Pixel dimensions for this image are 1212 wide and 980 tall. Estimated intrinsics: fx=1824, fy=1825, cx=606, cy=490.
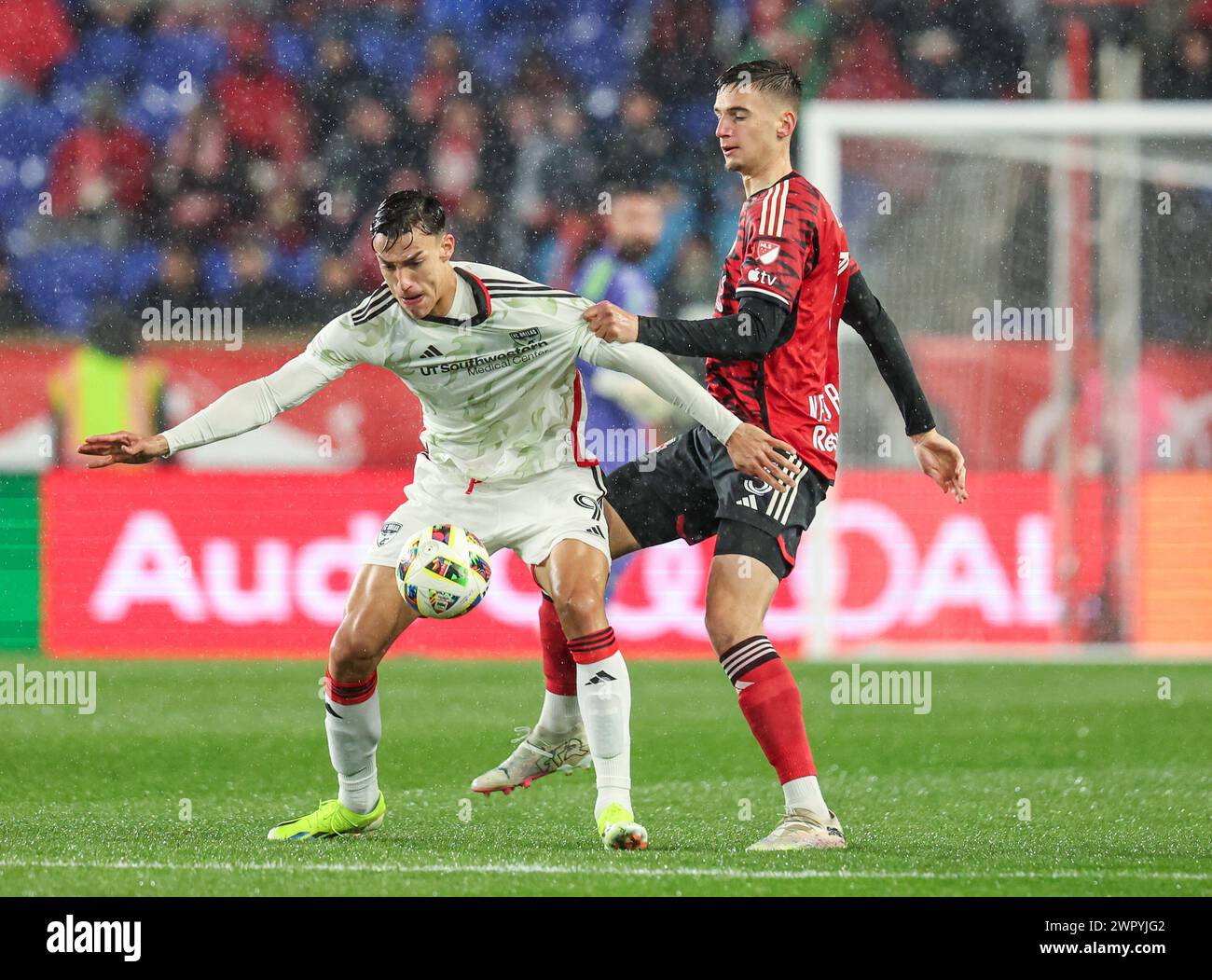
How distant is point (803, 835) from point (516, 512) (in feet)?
3.91

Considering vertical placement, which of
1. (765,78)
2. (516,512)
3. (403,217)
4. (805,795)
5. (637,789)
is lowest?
(637,789)

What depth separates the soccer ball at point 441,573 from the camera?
4.72 metres

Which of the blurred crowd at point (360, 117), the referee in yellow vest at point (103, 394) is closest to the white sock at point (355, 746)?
the referee in yellow vest at point (103, 394)

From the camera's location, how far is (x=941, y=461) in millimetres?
5508

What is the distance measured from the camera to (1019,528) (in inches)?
403

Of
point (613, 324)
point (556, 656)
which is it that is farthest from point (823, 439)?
point (556, 656)

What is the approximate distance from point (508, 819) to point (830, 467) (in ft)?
4.59

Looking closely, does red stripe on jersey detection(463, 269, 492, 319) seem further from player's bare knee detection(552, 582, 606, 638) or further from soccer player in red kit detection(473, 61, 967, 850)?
player's bare knee detection(552, 582, 606, 638)

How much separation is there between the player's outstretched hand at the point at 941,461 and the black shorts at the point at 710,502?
0.44 meters

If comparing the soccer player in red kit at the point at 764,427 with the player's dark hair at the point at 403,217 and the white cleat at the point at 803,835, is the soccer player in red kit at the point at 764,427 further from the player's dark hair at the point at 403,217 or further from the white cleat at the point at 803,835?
the player's dark hair at the point at 403,217

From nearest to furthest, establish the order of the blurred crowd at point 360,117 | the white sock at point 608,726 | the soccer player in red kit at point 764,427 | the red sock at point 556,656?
the white sock at point 608,726 → the soccer player in red kit at point 764,427 → the red sock at point 556,656 → the blurred crowd at point 360,117

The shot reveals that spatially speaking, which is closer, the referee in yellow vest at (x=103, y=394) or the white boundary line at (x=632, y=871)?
the white boundary line at (x=632, y=871)

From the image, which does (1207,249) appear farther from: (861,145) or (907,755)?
(907,755)

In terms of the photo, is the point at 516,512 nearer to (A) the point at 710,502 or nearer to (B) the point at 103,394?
(A) the point at 710,502
